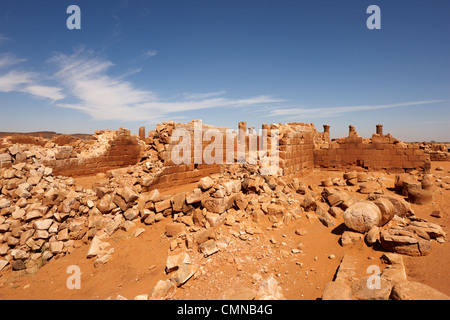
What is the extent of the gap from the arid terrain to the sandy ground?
2 centimetres

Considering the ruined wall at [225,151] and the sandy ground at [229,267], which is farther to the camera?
the ruined wall at [225,151]

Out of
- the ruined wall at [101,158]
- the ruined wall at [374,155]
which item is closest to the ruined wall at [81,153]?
the ruined wall at [101,158]

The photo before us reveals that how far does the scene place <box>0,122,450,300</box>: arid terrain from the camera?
3.57m

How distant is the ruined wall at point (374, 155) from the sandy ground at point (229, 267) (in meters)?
7.39

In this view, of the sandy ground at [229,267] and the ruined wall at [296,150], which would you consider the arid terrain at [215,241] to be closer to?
the sandy ground at [229,267]

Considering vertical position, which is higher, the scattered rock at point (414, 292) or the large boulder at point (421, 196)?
the large boulder at point (421, 196)

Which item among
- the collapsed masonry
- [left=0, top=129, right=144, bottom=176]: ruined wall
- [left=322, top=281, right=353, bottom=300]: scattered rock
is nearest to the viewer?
[left=322, top=281, right=353, bottom=300]: scattered rock

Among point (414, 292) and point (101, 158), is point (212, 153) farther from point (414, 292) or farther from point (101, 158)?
point (414, 292)

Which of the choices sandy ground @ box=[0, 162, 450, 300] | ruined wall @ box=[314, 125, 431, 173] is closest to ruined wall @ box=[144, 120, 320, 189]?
ruined wall @ box=[314, 125, 431, 173]

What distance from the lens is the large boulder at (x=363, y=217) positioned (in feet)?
14.9

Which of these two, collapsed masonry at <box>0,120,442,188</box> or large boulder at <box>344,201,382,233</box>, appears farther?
collapsed masonry at <box>0,120,442,188</box>

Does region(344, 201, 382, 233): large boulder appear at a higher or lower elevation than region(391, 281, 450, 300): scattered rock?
higher

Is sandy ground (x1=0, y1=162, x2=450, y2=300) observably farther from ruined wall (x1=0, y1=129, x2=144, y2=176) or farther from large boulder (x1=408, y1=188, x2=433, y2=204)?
ruined wall (x1=0, y1=129, x2=144, y2=176)
